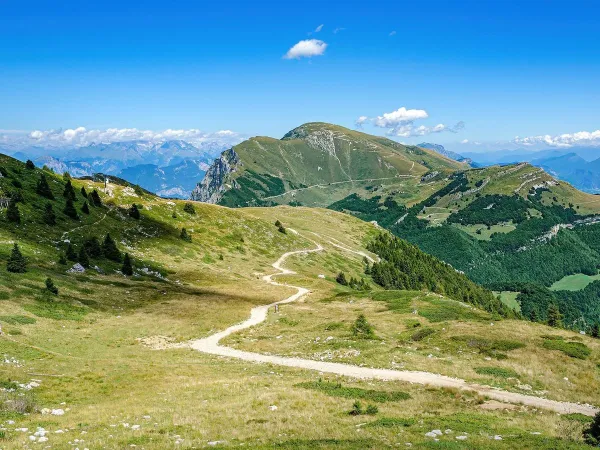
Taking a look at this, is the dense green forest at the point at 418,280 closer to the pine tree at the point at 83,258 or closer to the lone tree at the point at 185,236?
the lone tree at the point at 185,236

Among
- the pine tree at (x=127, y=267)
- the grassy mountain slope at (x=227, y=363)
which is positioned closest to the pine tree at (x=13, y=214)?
the grassy mountain slope at (x=227, y=363)

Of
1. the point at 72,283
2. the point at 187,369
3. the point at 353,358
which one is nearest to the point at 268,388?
the point at 187,369

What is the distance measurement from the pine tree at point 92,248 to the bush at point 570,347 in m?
81.1

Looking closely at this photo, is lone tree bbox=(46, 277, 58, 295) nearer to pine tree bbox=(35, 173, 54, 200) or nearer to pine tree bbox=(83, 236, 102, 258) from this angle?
pine tree bbox=(83, 236, 102, 258)

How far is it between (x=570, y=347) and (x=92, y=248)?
84186mm

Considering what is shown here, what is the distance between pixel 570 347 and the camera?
3891 centimetres

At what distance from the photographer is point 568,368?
113ft

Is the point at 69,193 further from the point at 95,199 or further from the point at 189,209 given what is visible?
the point at 189,209

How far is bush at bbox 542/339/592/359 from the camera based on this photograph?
37406 millimetres

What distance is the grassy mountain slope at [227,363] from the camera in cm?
2038

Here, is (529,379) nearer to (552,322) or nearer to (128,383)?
(128,383)

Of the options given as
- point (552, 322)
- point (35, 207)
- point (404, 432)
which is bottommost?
point (552, 322)

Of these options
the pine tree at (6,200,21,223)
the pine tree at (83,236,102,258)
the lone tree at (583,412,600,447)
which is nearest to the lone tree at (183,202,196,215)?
the pine tree at (83,236,102,258)

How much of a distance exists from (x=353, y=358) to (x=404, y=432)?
20.9 meters
